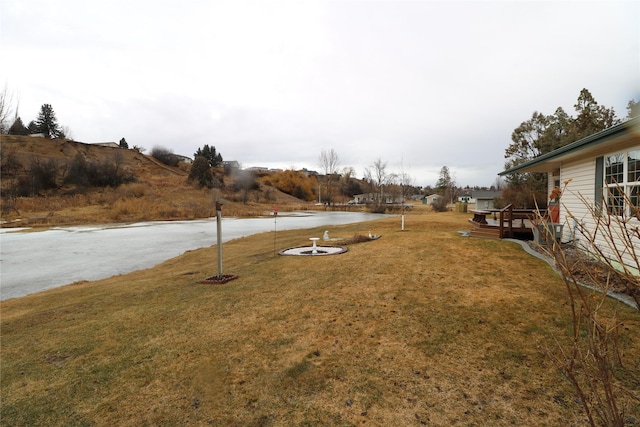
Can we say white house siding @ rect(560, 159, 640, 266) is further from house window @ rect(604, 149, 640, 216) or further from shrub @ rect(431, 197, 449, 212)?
shrub @ rect(431, 197, 449, 212)

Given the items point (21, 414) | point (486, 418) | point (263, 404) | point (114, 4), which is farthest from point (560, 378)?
point (114, 4)

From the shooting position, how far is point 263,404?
302cm

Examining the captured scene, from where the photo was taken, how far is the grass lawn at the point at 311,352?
2.89m

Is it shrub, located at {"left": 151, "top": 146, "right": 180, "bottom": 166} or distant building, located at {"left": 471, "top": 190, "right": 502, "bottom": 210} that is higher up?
shrub, located at {"left": 151, "top": 146, "right": 180, "bottom": 166}

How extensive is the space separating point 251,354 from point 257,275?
12.4 ft

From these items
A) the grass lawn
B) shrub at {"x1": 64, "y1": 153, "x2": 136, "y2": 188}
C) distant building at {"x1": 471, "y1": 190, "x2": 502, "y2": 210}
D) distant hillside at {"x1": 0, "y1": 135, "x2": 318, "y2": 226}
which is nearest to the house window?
the grass lawn

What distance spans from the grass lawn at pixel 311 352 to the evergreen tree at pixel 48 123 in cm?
8696

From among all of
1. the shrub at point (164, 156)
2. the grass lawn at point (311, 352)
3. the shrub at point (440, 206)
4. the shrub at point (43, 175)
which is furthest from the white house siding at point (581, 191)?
the shrub at point (164, 156)

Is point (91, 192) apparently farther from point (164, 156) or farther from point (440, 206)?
point (440, 206)

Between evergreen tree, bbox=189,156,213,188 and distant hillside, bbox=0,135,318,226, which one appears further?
evergreen tree, bbox=189,156,213,188

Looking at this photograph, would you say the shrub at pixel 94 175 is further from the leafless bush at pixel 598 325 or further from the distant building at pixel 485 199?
the leafless bush at pixel 598 325

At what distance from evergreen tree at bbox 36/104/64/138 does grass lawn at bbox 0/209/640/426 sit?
3423 inches

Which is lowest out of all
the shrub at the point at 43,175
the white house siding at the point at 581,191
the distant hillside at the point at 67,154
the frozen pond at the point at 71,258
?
the frozen pond at the point at 71,258

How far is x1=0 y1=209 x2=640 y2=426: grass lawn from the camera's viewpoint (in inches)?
114
